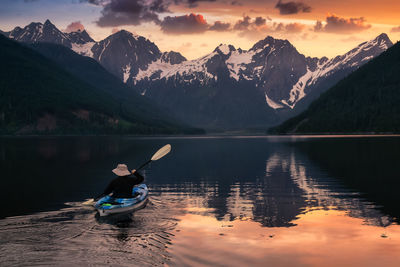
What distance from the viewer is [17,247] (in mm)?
26734

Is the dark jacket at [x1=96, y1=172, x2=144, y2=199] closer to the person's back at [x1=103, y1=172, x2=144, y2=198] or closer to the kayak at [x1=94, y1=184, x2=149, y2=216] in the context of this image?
the person's back at [x1=103, y1=172, x2=144, y2=198]

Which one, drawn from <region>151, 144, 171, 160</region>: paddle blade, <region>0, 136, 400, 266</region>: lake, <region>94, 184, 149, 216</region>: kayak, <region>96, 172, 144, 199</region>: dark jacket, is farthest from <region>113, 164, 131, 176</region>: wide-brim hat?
<region>151, 144, 171, 160</region>: paddle blade

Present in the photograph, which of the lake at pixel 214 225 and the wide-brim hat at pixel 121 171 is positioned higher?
the wide-brim hat at pixel 121 171

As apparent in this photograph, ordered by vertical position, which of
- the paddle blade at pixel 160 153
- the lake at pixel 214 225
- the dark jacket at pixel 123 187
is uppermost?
the paddle blade at pixel 160 153

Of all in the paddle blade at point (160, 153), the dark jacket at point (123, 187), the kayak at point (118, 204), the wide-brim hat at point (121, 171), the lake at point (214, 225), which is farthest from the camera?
the paddle blade at point (160, 153)

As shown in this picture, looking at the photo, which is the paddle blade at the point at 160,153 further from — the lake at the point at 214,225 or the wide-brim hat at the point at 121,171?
the wide-brim hat at the point at 121,171

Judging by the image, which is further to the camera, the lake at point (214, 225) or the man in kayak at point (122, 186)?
the man in kayak at point (122, 186)

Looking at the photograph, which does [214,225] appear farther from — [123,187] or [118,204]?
[123,187]

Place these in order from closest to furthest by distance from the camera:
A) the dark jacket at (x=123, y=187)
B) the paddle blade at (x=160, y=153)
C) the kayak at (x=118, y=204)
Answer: the kayak at (x=118, y=204)
the dark jacket at (x=123, y=187)
the paddle blade at (x=160, y=153)

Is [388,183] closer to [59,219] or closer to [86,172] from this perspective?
[59,219]

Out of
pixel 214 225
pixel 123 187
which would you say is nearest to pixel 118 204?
pixel 123 187

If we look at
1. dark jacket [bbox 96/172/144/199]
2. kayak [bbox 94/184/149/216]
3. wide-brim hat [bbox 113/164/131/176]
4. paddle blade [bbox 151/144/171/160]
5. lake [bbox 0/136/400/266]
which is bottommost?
lake [bbox 0/136/400/266]

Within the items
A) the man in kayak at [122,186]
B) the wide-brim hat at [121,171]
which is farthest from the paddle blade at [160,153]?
the man in kayak at [122,186]

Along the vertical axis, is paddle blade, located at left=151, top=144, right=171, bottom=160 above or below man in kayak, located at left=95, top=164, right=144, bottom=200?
above
